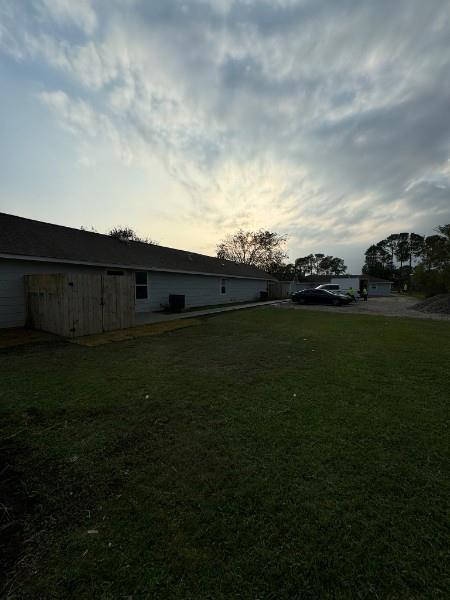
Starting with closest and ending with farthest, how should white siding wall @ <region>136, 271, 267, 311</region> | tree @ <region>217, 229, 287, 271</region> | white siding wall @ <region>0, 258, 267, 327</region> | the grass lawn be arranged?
1. the grass lawn
2. white siding wall @ <region>0, 258, 267, 327</region>
3. white siding wall @ <region>136, 271, 267, 311</region>
4. tree @ <region>217, 229, 287, 271</region>

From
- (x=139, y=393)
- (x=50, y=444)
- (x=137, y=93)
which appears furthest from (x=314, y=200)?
(x=50, y=444)

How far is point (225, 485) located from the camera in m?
2.20

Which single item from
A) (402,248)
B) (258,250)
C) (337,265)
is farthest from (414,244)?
(258,250)

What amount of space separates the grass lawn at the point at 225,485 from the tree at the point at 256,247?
3799cm

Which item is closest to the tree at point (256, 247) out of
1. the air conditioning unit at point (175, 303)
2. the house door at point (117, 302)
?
the air conditioning unit at point (175, 303)

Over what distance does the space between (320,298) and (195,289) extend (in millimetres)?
10669

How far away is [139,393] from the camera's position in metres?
4.03

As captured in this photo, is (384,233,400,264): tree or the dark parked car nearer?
the dark parked car

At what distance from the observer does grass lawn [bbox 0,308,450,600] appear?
148cm

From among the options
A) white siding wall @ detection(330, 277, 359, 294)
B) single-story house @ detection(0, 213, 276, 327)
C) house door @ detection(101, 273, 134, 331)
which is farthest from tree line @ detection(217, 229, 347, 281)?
house door @ detection(101, 273, 134, 331)

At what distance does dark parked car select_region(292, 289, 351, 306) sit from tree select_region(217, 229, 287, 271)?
19828mm

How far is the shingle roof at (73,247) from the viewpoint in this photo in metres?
9.37

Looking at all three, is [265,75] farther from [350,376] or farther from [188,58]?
[350,376]

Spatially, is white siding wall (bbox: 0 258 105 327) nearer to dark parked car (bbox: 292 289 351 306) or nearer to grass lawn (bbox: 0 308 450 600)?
grass lawn (bbox: 0 308 450 600)
